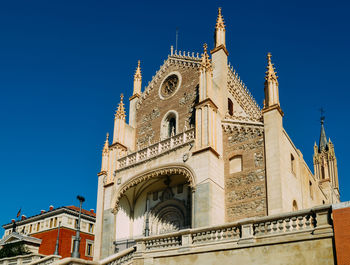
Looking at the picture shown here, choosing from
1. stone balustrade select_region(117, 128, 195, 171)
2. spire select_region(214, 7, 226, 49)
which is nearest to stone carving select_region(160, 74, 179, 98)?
spire select_region(214, 7, 226, 49)

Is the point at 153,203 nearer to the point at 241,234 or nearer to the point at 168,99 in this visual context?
the point at 168,99

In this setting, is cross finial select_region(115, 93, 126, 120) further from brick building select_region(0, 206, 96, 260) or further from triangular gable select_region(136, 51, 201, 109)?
brick building select_region(0, 206, 96, 260)

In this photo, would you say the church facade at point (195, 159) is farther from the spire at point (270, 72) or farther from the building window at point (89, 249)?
the building window at point (89, 249)

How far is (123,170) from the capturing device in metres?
27.0

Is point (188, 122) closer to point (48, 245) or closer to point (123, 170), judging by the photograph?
point (123, 170)

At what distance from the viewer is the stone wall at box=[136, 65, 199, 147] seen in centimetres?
2761

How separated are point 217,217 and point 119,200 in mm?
7706

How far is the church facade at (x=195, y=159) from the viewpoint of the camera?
2180 centimetres

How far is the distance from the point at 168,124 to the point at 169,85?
125 inches

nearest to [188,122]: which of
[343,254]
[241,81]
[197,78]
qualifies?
[197,78]

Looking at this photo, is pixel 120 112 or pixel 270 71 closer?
pixel 270 71

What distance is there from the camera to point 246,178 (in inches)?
882

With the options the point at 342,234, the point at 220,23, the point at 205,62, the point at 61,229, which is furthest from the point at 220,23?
the point at 61,229

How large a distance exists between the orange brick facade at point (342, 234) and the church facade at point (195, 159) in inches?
341
